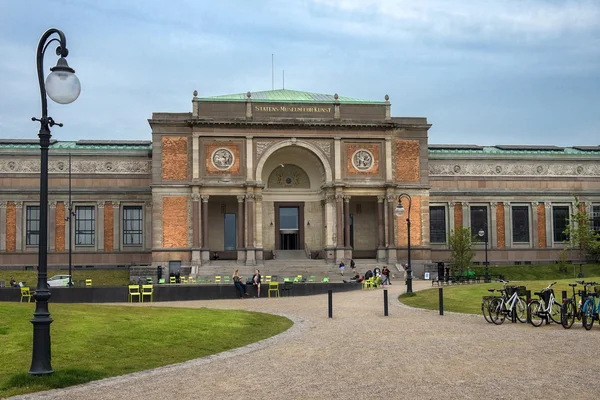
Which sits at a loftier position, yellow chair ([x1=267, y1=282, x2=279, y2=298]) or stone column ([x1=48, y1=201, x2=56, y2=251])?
stone column ([x1=48, y1=201, x2=56, y2=251])

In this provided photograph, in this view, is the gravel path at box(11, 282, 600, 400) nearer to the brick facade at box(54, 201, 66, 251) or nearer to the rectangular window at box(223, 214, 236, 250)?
the rectangular window at box(223, 214, 236, 250)

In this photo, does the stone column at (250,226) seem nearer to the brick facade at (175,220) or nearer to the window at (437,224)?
the brick facade at (175,220)

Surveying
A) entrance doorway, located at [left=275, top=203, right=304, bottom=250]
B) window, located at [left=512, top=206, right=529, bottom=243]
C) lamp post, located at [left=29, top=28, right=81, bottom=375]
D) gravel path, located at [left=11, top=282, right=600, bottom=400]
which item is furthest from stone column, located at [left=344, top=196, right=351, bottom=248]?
lamp post, located at [left=29, top=28, right=81, bottom=375]

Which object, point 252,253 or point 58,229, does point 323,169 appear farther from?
point 58,229

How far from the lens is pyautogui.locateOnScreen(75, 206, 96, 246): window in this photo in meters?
69.1

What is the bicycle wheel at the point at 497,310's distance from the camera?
23.6 metres

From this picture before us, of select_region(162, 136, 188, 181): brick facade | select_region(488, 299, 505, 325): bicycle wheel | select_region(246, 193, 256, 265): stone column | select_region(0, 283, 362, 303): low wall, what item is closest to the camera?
select_region(488, 299, 505, 325): bicycle wheel

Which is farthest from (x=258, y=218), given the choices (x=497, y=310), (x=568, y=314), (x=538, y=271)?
(x=568, y=314)

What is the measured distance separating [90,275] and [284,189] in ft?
65.4

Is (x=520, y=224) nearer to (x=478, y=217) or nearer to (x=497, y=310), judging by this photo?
(x=478, y=217)

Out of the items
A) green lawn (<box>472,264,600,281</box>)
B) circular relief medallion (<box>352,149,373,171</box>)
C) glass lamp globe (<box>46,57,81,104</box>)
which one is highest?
circular relief medallion (<box>352,149,373,171</box>)

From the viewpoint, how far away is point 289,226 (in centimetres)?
7094

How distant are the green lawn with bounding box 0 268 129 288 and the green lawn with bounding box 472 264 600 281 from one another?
31294 millimetres

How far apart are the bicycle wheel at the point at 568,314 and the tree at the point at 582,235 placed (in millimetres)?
49799
